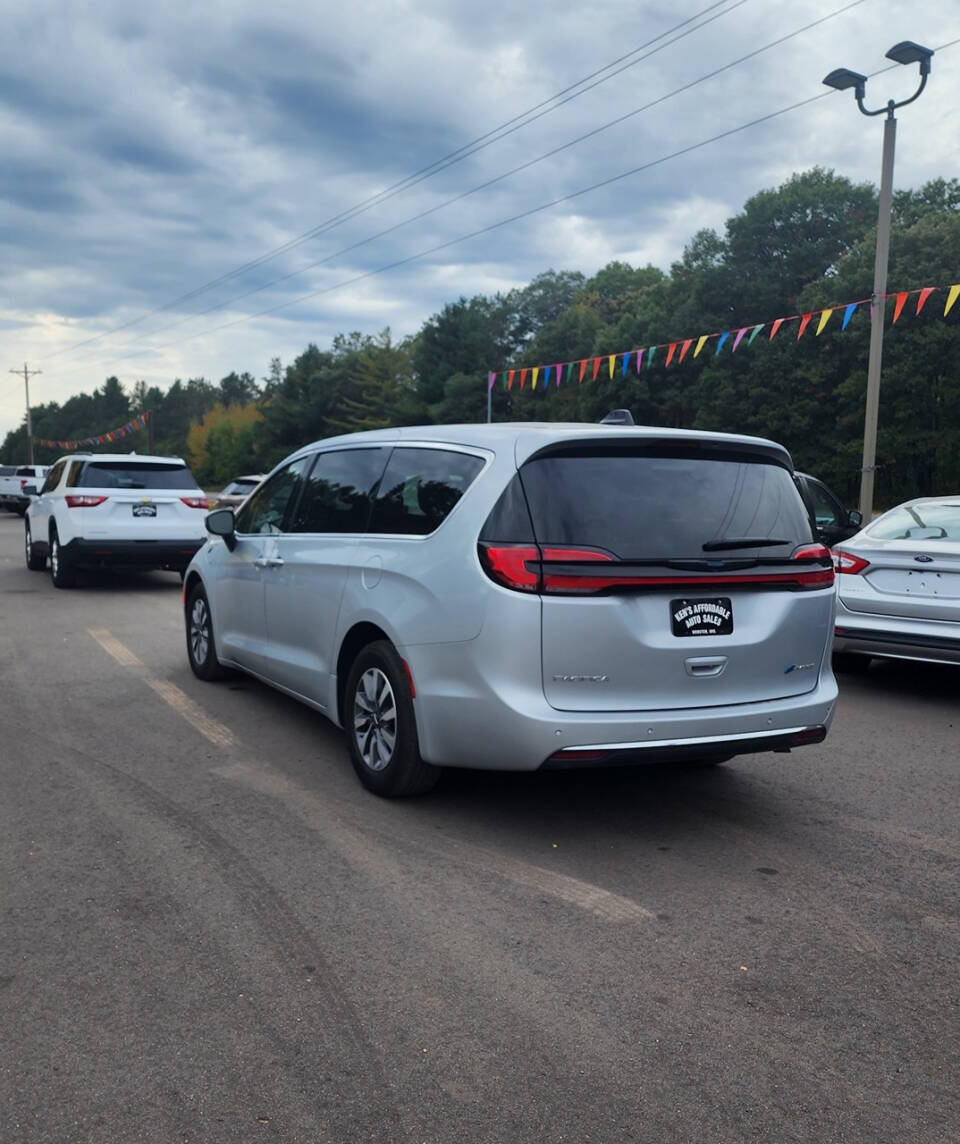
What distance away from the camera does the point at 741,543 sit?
4.69 metres

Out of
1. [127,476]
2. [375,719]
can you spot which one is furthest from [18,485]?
[375,719]

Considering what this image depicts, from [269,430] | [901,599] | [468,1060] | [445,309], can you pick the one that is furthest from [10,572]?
[269,430]

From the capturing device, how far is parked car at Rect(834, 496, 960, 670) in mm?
7664

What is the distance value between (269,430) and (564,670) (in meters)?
94.4

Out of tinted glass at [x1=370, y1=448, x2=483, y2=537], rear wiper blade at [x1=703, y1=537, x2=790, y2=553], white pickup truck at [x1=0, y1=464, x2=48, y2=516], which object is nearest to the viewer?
rear wiper blade at [x1=703, y1=537, x2=790, y2=553]

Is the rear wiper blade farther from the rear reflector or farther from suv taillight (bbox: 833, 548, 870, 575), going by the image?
the rear reflector

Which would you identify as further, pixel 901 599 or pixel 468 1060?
pixel 901 599

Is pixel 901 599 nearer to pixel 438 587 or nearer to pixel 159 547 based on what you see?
pixel 438 587

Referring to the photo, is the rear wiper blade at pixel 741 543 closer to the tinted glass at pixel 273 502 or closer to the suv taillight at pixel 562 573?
the suv taillight at pixel 562 573

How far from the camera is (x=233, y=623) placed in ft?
23.6

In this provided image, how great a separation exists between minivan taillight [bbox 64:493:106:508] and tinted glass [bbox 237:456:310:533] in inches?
288

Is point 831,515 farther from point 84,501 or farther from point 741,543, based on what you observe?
point 84,501

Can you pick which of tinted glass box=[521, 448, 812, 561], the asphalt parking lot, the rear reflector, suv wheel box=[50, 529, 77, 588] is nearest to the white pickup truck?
suv wheel box=[50, 529, 77, 588]

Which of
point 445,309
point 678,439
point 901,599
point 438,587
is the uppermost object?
point 445,309
